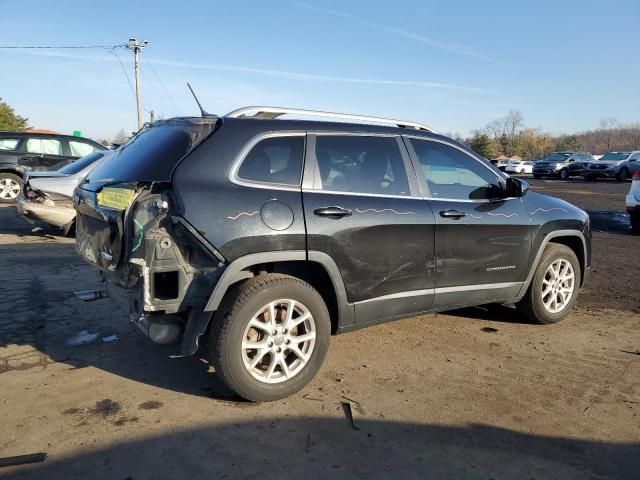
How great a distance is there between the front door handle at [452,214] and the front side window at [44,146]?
38.2 ft

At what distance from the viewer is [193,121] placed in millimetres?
3555

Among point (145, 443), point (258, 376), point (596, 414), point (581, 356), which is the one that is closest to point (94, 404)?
point (145, 443)

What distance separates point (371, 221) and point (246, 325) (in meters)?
1.18

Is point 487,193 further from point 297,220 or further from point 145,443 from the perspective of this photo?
point 145,443

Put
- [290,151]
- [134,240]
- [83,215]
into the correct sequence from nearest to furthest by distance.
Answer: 1. [134,240]
2. [290,151]
3. [83,215]

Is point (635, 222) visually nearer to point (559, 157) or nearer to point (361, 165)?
point (361, 165)

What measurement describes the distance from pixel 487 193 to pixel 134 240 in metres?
2.99

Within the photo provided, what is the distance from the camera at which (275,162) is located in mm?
3602

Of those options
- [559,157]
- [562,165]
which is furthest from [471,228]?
[559,157]

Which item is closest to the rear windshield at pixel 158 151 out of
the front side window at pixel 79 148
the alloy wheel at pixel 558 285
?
the alloy wheel at pixel 558 285

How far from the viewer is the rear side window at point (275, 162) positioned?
3.50 m

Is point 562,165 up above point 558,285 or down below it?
above

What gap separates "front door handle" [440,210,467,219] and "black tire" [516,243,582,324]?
1.18 meters

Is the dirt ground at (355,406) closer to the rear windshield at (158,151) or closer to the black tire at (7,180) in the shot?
the rear windshield at (158,151)
